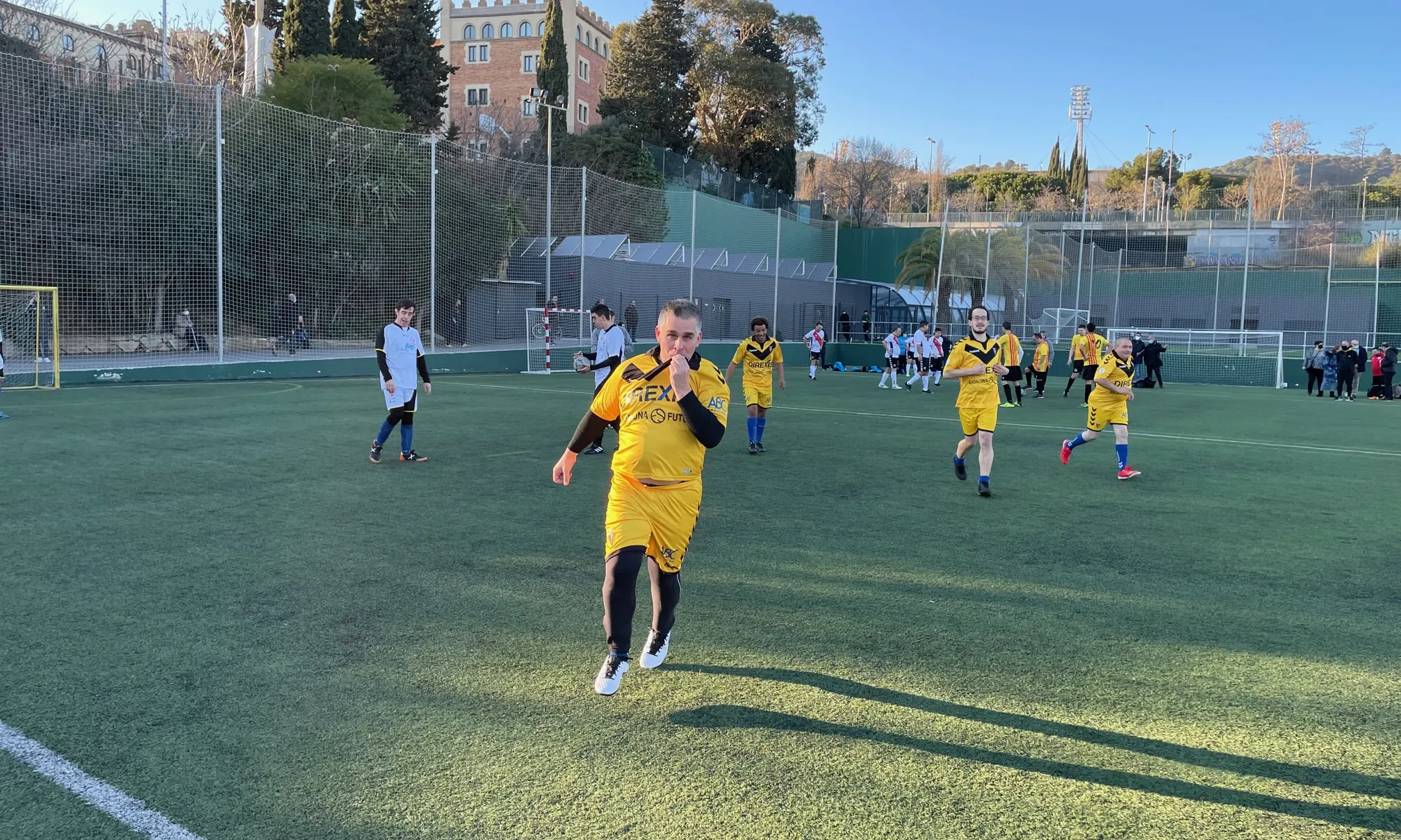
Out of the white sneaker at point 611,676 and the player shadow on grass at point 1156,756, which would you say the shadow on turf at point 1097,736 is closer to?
the player shadow on grass at point 1156,756

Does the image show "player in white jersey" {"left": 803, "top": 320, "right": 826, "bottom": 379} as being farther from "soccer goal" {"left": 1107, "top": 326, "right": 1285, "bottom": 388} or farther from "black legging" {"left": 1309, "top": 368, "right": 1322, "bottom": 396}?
"black legging" {"left": 1309, "top": 368, "right": 1322, "bottom": 396}

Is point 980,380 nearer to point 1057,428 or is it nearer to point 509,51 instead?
point 1057,428

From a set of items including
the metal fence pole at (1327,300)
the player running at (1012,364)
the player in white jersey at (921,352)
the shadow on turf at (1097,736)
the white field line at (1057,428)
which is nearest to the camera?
the shadow on turf at (1097,736)

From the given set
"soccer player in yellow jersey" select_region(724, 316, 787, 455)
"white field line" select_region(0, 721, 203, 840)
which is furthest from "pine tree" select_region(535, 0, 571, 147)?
"white field line" select_region(0, 721, 203, 840)

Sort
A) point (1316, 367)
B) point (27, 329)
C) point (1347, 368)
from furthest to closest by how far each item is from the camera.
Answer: point (1316, 367) → point (1347, 368) → point (27, 329)

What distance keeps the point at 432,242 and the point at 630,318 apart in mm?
8592

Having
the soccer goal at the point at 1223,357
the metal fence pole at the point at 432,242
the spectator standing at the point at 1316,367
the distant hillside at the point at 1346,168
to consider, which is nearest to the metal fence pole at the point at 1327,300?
the soccer goal at the point at 1223,357

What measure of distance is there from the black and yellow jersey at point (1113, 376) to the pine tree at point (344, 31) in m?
36.6

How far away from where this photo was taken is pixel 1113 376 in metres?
10.4

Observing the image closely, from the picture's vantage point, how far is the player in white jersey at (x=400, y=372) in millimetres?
10031

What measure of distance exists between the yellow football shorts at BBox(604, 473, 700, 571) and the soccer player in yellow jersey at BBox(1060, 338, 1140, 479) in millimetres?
7435

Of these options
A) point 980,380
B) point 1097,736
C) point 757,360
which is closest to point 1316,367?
point 757,360

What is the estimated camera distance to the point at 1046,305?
122 ft

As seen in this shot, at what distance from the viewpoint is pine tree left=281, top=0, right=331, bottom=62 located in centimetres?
3806
